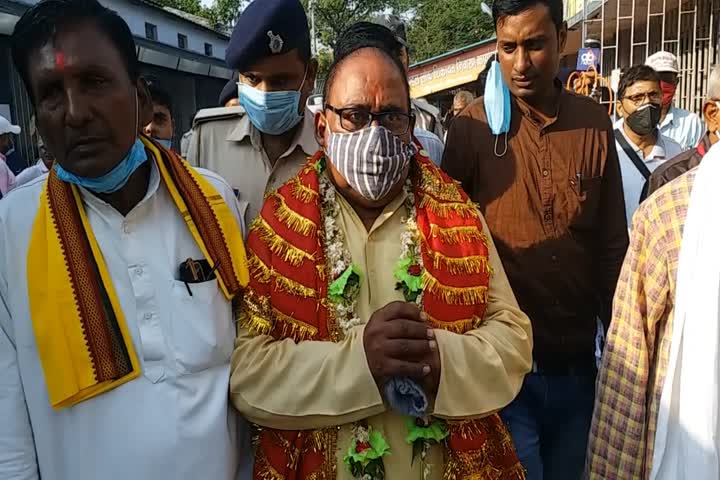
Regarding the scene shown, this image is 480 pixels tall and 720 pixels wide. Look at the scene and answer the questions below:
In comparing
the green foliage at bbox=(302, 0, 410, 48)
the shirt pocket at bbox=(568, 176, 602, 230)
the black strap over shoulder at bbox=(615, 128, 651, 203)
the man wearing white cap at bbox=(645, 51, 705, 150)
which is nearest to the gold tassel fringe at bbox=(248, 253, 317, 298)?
the shirt pocket at bbox=(568, 176, 602, 230)

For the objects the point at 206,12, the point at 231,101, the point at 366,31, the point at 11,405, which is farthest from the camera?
the point at 206,12

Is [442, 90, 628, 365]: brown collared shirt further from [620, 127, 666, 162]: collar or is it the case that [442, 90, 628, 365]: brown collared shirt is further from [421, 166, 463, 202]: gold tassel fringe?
[620, 127, 666, 162]: collar

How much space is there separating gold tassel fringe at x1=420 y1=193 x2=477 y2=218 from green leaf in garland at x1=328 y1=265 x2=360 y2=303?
1.02 ft

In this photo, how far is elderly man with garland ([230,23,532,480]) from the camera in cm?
171

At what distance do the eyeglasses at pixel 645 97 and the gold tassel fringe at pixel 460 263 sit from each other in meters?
3.11

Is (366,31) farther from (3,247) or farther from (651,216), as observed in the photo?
(3,247)

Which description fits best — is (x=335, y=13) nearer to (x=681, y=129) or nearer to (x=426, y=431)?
(x=681, y=129)

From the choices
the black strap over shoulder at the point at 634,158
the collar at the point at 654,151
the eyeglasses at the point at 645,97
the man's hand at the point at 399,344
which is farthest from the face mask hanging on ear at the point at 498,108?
the eyeglasses at the point at 645,97

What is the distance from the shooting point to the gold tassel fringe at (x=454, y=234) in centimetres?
192

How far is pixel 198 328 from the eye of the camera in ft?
5.69

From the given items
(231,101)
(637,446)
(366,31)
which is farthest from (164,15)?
(637,446)

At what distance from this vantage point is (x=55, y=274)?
165 cm

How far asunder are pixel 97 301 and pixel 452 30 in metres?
52.4

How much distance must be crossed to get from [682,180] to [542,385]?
1.02m
